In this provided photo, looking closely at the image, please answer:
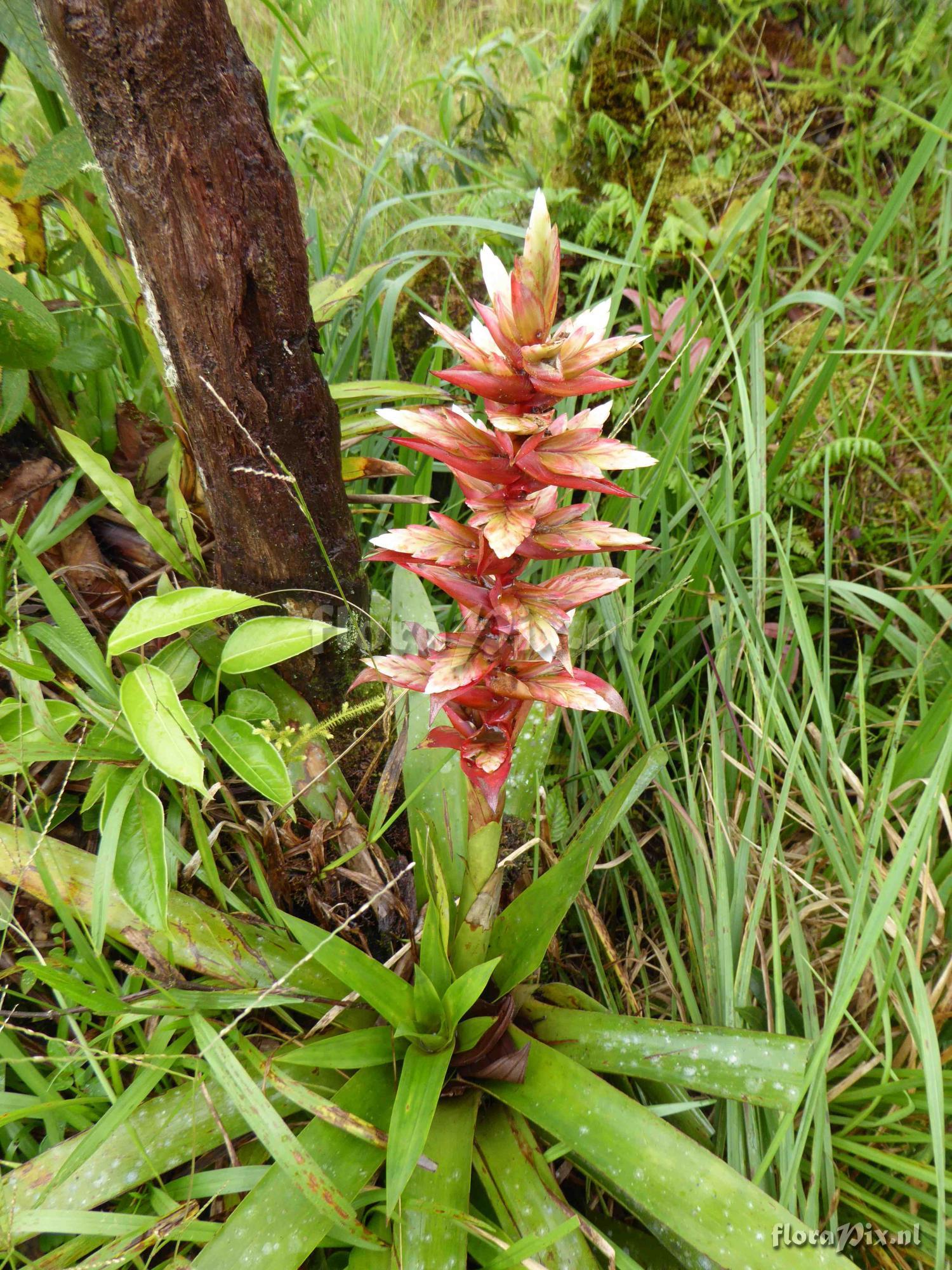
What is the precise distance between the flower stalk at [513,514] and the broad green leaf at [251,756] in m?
0.28

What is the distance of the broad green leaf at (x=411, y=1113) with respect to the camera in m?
0.90

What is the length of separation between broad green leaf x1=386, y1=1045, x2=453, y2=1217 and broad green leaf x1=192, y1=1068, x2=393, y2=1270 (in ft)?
0.28

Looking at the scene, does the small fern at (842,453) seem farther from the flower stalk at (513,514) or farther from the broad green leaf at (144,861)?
the broad green leaf at (144,861)

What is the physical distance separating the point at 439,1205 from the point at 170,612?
86 cm

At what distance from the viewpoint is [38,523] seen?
1400 millimetres

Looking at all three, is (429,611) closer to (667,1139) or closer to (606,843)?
(606,843)

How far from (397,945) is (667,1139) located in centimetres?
57

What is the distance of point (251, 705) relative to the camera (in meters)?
1.26

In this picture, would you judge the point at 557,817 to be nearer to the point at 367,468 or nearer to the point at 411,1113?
the point at 411,1113

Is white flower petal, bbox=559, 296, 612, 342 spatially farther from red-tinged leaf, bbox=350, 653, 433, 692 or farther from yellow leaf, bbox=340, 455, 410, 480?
yellow leaf, bbox=340, 455, 410, 480

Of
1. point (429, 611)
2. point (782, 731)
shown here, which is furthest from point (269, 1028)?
point (782, 731)

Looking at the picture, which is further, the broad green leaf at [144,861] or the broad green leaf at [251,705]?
the broad green leaf at [251,705]

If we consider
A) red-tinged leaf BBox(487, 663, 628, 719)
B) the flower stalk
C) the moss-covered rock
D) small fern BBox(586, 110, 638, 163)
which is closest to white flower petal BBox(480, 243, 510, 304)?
the flower stalk

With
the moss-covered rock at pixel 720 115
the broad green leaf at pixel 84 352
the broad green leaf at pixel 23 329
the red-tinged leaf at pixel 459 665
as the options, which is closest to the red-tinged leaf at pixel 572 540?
the red-tinged leaf at pixel 459 665
